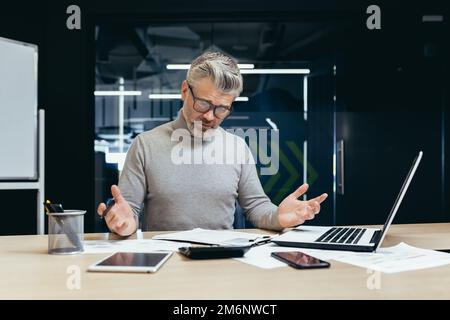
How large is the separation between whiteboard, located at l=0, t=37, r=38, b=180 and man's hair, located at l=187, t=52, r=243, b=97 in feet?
5.88

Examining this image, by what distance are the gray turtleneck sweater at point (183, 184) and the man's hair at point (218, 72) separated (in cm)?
25

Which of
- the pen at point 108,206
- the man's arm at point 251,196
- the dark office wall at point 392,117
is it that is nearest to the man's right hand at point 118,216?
the pen at point 108,206

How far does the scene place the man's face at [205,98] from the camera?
1865 mm

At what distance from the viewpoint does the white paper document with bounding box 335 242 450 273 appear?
1.01m

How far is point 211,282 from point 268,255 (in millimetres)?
291

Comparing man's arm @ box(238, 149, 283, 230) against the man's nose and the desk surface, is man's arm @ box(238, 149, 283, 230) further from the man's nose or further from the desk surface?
the desk surface

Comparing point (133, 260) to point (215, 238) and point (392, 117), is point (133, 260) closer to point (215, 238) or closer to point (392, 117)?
point (215, 238)

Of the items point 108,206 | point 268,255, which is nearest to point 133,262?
point 268,255

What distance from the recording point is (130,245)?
129 cm

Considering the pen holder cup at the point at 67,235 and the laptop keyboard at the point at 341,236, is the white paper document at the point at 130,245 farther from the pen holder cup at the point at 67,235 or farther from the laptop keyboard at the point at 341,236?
the laptop keyboard at the point at 341,236

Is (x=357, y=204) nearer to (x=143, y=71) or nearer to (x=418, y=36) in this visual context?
(x=418, y=36)

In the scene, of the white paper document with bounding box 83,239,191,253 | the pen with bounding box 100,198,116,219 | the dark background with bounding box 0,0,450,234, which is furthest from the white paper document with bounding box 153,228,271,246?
the dark background with bounding box 0,0,450,234

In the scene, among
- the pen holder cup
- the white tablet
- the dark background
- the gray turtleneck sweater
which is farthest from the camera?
the dark background
